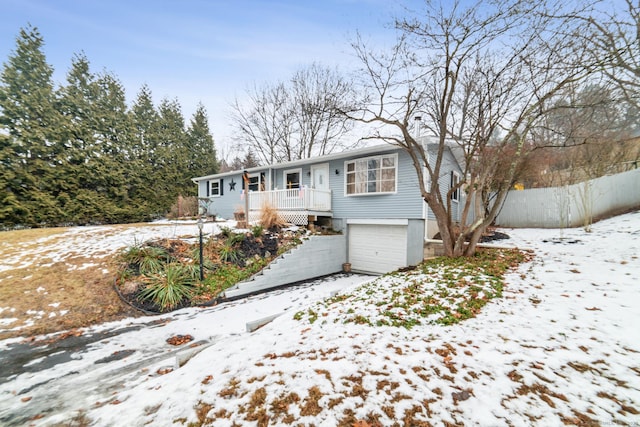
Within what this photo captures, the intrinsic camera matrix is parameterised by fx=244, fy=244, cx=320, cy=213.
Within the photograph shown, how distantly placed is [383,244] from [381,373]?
7817 millimetres

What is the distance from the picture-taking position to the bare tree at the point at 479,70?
5695mm

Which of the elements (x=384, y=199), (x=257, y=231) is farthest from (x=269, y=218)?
(x=384, y=199)

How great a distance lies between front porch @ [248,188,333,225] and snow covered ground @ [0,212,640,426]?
6564 mm

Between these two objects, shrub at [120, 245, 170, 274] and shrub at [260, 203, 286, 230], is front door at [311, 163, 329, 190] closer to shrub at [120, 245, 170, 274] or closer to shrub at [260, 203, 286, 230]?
shrub at [260, 203, 286, 230]

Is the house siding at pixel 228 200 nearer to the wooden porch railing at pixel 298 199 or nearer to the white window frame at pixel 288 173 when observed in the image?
the white window frame at pixel 288 173

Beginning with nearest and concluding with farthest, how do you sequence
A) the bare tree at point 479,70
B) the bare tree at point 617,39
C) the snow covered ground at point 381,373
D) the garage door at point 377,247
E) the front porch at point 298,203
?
the snow covered ground at point 381,373 → the bare tree at point 617,39 → the bare tree at point 479,70 → the garage door at point 377,247 → the front porch at point 298,203

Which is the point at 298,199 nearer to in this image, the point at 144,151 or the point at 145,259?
the point at 145,259

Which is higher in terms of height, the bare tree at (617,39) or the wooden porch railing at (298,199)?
the bare tree at (617,39)

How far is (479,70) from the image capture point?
6.54m

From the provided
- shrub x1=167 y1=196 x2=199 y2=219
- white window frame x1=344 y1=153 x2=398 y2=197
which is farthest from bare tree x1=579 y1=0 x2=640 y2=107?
shrub x1=167 y1=196 x2=199 y2=219

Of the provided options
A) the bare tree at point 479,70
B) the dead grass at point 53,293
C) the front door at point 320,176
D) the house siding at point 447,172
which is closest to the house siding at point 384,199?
the front door at point 320,176

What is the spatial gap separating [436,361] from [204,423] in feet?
7.36

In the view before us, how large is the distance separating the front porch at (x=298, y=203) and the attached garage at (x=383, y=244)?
1.50 metres

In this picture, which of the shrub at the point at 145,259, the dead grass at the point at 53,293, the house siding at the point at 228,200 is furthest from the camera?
the house siding at the point at 228,200
